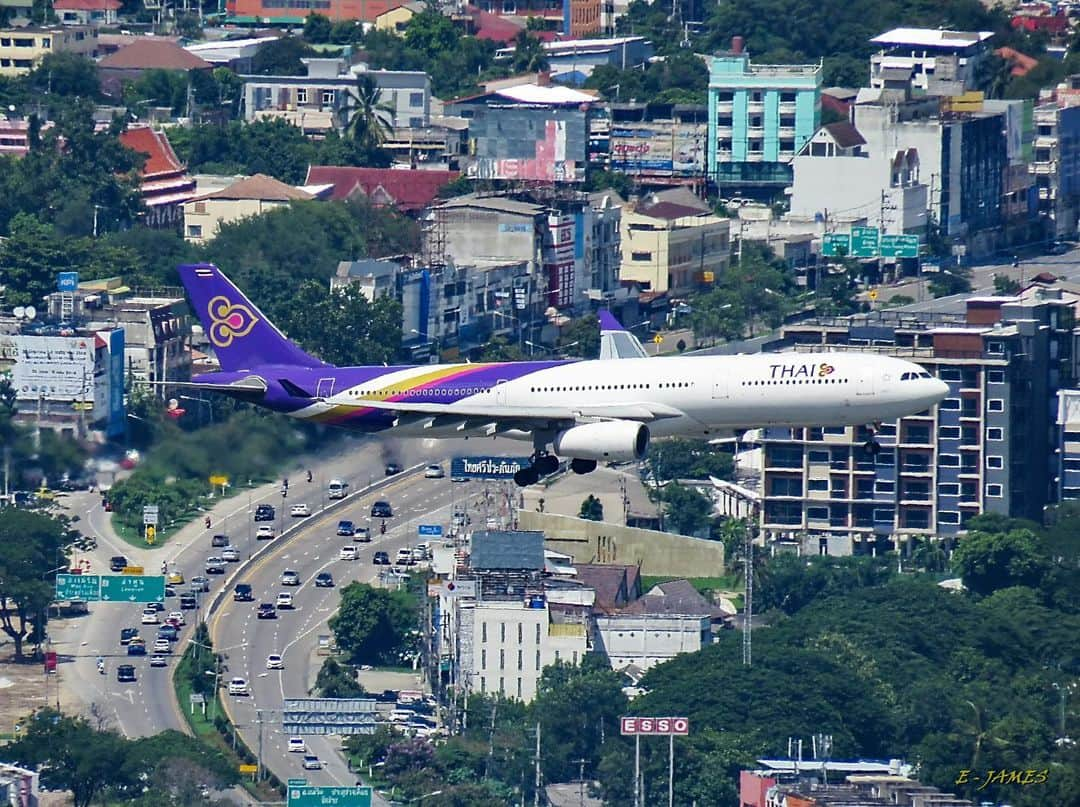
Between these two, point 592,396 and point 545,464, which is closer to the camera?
point 592,396

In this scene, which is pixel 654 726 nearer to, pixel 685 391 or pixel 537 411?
pixel 537 411

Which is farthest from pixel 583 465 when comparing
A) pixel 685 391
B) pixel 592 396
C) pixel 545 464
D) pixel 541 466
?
pixel 685 391

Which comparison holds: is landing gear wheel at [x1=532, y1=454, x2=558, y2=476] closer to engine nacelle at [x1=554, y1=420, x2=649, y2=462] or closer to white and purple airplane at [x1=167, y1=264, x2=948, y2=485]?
white and purple airplane at [x1=167, y1=264, x2=948, y2=485]

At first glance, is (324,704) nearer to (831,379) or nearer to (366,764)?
(366,764)

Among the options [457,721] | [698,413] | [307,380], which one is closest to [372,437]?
[307,380]

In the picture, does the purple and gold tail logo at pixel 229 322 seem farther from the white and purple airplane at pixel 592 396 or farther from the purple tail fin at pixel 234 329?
the white and purple airplane at pixel 592 396

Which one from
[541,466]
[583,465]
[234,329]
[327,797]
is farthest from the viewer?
[327,797]

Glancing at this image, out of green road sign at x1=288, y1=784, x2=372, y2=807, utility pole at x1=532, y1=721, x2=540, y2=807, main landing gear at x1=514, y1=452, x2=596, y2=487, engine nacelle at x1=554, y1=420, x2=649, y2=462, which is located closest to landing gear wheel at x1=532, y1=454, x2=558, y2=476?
main landing gear at x1=514, y1=452, x2=596, y2=487
